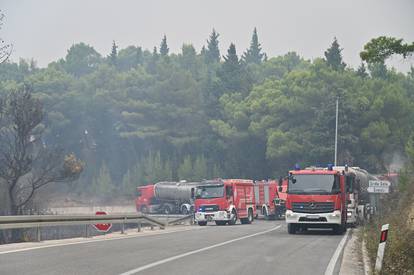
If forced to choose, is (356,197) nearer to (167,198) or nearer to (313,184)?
(313,184)

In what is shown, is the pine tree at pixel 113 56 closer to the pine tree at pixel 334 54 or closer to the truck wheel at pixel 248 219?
the pine tree at pixel 334 54

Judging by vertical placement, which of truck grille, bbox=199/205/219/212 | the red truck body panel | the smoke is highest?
the smoke

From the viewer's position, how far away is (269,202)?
5156cm

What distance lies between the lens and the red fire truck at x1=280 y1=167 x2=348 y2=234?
1051 inches

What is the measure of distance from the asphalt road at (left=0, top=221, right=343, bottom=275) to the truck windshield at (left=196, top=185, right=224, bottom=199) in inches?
743

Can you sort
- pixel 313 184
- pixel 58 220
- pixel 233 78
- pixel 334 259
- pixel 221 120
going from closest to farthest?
1. pixel 334 259
2. pixel 58 220
3. pixel 313 184
4. pixel 221 120
5. pixel 233 78

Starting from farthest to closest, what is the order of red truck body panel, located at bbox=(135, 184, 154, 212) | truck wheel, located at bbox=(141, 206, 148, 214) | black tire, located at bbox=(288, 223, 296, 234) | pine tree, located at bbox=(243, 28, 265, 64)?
pine tree, located at bbox=(243, 28, 265, 64)
red truck body panel, located at bbox=(135, 184, 154, 212)
truck wheel, located at bbox=(141, 206, 148, 214)
black tire, located at bbox=(288, 223, 296, 234)

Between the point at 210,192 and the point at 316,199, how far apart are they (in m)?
14.5

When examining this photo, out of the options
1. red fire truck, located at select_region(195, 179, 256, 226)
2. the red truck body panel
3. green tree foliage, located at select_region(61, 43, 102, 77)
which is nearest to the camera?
red fire truck, located at select_region(195, 179, 256, 226)

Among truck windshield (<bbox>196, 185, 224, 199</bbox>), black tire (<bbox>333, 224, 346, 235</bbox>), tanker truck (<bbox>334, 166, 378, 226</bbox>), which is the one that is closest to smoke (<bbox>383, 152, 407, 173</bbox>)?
tanker truck (<bbox>334, 166, 378, 226</bbox>)

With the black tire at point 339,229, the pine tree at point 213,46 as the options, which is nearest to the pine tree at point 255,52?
the pine tree at point 213,46

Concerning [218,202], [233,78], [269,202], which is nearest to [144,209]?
[269,202]

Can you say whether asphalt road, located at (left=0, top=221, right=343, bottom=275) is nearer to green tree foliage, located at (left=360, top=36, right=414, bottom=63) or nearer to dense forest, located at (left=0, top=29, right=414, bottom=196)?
green tree foliage, located at (left=360, top=36, right=414, bottom=63)

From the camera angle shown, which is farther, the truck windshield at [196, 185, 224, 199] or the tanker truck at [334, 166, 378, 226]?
the truck windshield at [196, 185, 224, 199]
